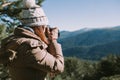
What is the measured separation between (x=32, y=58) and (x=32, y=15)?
404 millimetres

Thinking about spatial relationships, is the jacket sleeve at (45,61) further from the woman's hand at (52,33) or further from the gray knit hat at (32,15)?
the gray knit hat at (32,15)

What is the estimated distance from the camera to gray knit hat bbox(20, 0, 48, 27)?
3625 mm

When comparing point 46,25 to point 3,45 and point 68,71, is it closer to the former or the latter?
point 3,45

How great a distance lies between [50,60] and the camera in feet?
11.5

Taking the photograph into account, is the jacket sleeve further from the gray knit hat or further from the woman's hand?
the gray knit hat

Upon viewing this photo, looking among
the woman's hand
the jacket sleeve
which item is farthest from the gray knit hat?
the jacket sleeve

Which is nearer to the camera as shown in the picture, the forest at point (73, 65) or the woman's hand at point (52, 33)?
the woman's hand at point (52, 33)

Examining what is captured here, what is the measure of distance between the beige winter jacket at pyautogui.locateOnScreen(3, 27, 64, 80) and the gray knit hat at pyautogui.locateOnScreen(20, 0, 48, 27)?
101 mm

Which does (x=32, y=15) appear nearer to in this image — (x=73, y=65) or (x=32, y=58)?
(x=32, y=58)

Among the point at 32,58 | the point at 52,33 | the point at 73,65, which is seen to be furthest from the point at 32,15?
the point at 73,65

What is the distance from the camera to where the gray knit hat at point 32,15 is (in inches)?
143

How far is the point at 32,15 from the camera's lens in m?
3.64

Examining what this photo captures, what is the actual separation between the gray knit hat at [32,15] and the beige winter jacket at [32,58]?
101 mm

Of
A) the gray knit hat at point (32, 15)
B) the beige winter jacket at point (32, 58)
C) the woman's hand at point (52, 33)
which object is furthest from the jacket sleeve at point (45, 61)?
the gray knit hat at point (32, 15)
